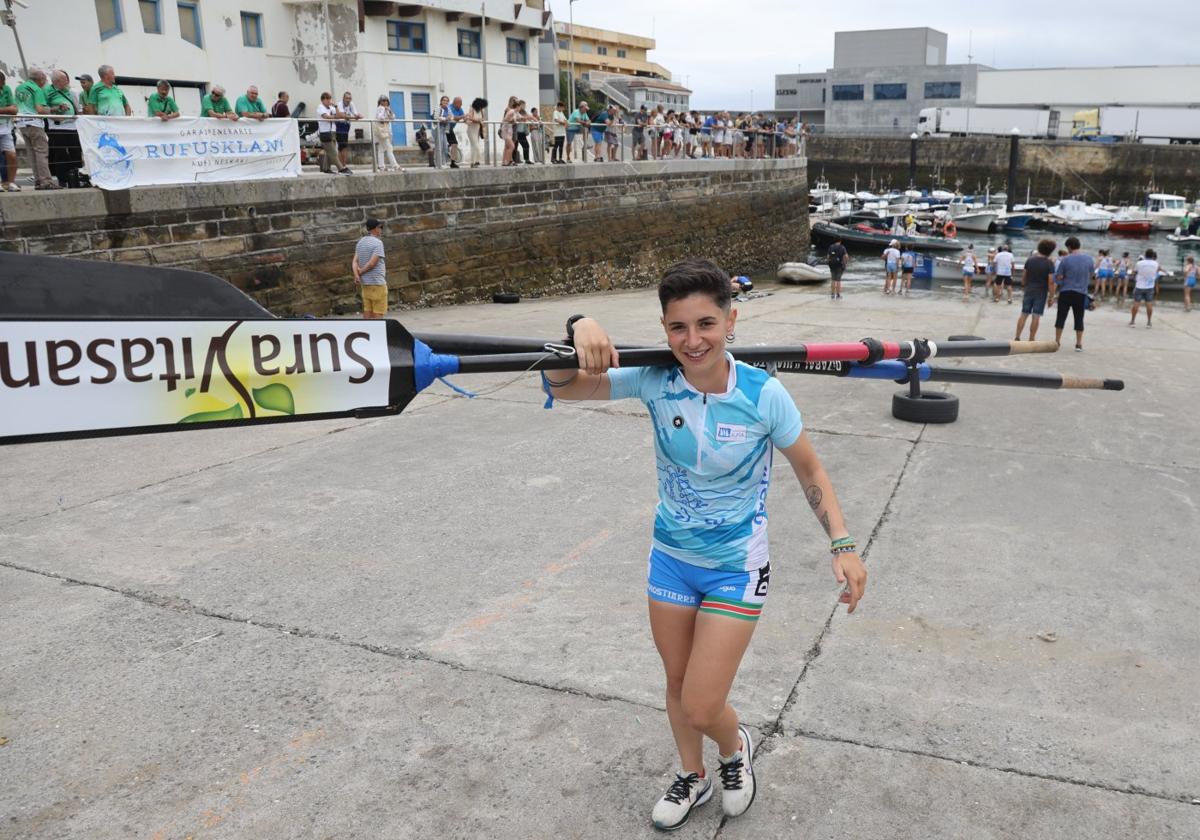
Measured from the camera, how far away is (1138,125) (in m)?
69.3

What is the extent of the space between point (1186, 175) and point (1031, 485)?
222 ft

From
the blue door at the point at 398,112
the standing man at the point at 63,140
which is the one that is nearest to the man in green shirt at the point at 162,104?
the standing man at the point at 63,140

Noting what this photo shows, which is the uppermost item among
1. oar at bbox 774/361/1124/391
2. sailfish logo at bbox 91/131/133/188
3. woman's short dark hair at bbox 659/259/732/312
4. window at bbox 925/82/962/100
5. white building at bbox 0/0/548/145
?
window at bbox 925/82/962/100

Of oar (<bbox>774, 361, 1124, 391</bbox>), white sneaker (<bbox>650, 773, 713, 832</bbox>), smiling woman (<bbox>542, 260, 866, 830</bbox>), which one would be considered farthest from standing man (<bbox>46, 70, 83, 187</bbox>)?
white sneaker (<bbox>650, 773, 713, 832</bbox>)

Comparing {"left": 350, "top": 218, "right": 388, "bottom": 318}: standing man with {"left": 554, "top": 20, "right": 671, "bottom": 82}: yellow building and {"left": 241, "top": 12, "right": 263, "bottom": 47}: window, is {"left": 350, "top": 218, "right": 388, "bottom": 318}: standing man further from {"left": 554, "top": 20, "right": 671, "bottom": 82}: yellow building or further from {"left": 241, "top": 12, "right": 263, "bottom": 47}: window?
{"left": 554, "top": 20, "right": 671, "bottom": 82}: yellow building

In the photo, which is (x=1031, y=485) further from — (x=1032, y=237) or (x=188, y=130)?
(x=1032, y=237)

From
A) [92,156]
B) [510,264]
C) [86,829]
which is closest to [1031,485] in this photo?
[86,829]

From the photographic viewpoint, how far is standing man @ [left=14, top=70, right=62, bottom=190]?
11.4 m

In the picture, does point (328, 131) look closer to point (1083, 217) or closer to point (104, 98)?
point (104, 98)

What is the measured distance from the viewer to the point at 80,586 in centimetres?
488

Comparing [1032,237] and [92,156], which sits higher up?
[92,156]

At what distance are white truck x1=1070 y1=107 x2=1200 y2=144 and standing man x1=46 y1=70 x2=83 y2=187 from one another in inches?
2851

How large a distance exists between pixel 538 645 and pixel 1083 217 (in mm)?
58684

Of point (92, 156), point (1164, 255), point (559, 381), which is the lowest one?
point (1164, 255)
